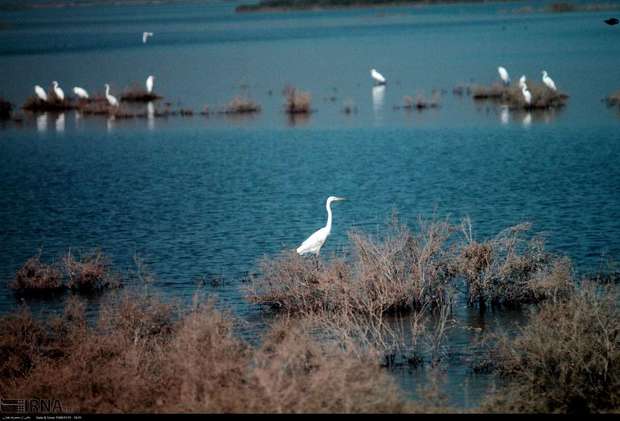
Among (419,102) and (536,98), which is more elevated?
(536,98)

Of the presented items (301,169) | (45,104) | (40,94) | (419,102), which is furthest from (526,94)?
(45,104)

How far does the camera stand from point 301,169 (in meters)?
27.6

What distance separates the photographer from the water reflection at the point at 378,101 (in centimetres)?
3759

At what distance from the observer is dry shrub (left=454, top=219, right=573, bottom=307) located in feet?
44.6

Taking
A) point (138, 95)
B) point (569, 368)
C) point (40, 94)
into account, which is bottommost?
point (569, 368)

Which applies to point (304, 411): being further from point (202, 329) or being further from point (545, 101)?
point (545, 101)

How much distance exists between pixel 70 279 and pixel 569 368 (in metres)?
9.68

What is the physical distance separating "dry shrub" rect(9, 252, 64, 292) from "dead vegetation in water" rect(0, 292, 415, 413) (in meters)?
4.39

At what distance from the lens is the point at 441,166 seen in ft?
87.8

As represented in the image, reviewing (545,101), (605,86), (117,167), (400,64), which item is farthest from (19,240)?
(400,64)

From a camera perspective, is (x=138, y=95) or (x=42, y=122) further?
(x=138, y=95)

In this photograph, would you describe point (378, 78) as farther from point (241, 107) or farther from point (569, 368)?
point (569, 368)

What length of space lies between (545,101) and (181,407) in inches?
1176

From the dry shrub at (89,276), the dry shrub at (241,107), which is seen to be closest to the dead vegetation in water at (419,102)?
the dry shrub at (241,107)
